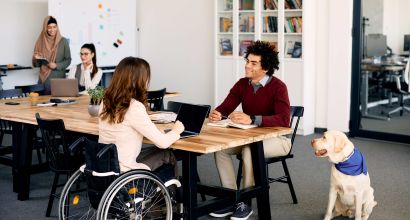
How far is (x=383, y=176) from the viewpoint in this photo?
218 inches

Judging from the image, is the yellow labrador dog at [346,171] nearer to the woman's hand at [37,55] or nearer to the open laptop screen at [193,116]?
the open laptop screen at [193,116]

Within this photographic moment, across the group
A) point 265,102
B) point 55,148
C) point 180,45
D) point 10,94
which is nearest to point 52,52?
point 10,94

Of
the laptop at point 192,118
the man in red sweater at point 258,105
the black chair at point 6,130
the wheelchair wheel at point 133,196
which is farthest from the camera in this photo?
the black chair at point 6,130

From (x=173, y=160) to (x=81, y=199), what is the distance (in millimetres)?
1278

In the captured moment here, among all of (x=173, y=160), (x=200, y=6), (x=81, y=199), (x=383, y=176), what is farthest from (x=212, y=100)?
(x=173, y=160)

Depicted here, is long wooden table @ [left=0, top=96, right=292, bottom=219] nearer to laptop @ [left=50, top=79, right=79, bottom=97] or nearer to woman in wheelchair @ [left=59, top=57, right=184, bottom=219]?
woman in wheelchair @ [left=59, top=57, right=184, bottom=219]

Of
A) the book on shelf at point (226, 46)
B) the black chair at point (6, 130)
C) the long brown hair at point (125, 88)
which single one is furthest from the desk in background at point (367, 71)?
the long brown hair at point (125, 88)

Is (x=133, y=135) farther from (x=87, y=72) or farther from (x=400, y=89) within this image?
(x=400, y=89)

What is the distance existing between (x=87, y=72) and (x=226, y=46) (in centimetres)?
249

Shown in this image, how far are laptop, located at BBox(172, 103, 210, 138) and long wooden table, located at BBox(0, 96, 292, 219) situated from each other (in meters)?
0.07

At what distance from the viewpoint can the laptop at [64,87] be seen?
591 cm

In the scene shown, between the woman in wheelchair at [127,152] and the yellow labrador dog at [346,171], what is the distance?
3.18 feet

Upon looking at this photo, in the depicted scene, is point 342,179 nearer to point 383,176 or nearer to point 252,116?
Answer: point 252,116

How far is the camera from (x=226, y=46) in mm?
8320
